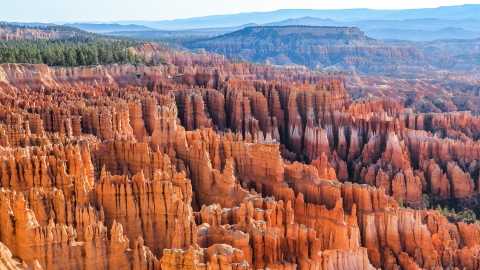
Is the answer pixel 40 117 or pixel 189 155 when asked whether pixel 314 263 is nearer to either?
pixel 189 155

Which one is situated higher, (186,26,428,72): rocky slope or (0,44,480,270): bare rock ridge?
(0,44,480,270): bare rock ridge

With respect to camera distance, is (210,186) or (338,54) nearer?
(210,186)

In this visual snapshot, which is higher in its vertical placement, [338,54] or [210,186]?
[210,186]

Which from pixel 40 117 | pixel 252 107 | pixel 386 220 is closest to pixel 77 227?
pixel 386 220

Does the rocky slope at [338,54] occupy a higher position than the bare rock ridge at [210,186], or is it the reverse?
the bare rock ridge at [210,186]

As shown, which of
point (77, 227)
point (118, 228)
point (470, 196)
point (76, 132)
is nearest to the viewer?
point (118, 228)

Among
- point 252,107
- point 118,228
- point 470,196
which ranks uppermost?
point 118,228

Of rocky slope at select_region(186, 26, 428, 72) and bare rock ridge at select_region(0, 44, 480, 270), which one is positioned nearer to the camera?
bare rock ridge at select_region(0, 44, 480, 270)

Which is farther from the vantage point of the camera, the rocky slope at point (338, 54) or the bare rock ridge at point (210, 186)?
the rocky slope at point (338, 54)
